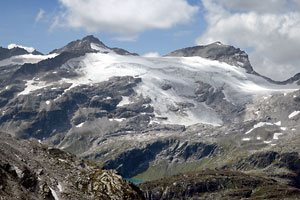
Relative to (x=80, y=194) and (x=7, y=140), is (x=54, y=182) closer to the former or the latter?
(x=80, y=194)

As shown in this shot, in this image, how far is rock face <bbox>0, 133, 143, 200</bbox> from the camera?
212 ft

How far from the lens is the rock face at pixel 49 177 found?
64688 millimetres

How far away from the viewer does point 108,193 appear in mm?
74812

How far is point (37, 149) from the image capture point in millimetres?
85438

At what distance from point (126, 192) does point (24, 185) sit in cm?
1764

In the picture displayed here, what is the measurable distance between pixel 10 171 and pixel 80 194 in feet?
39.3

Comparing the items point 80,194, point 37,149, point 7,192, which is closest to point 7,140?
point 37,149

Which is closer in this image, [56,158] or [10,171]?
[10,171]

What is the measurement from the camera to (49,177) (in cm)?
7300

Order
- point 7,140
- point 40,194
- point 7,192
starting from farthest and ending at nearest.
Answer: point 7,140
point 40,194
point 7,192

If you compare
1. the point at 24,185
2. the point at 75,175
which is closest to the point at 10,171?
the point at 24,185

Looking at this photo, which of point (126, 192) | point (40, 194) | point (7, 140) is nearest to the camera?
point (40, 194)

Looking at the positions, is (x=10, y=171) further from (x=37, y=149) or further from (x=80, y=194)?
(x=37, y=149)

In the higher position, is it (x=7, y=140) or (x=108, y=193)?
(x=7, y=140)
